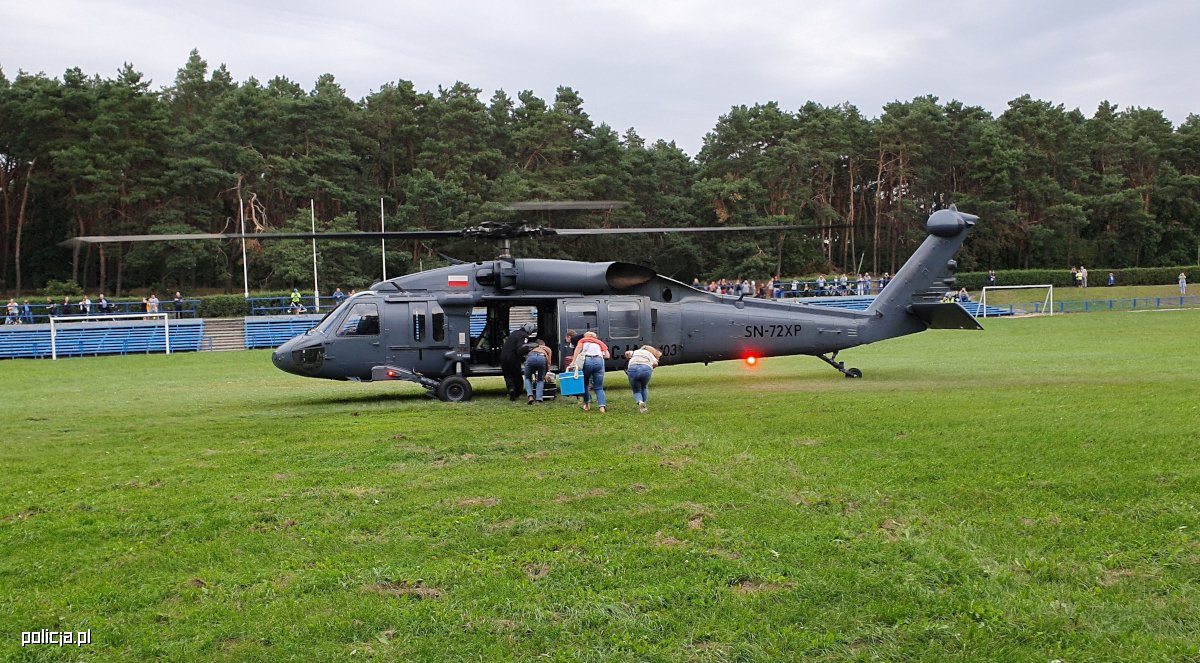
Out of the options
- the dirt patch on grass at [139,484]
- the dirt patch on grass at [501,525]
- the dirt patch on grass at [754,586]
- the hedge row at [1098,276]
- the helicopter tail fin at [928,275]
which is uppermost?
the hedge row at [1098,276]

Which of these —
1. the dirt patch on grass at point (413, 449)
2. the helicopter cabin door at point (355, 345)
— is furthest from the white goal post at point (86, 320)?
the dirt patch on grass at point (413, 449)

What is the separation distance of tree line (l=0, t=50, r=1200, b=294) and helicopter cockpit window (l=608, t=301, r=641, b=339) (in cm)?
3340

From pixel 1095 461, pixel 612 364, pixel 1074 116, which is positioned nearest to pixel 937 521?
pixel 1095 461

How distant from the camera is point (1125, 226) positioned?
85.9 m

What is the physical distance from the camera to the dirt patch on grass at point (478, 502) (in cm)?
876

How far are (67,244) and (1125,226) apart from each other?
9093 cm

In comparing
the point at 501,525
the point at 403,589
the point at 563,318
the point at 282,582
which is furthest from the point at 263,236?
the point at 403,589

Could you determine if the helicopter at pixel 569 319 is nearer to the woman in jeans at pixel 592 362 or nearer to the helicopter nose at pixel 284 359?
the helicopter nose at pixel 284 359

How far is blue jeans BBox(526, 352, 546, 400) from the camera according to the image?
17.2 metres

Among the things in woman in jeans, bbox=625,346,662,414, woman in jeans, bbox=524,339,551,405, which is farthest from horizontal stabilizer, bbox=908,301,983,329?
woman in jeans, bbox=524,339,551,405

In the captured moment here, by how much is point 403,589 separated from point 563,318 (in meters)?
12.6

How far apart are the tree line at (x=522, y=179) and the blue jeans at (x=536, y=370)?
35190mm

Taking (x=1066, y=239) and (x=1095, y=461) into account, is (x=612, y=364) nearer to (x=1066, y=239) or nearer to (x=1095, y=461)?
(x=1095, y=461)

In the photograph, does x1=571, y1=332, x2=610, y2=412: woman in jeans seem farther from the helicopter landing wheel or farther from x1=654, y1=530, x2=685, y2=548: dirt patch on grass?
x1=654, y1=530, x2=685, y2=548: dirt patch on grass
